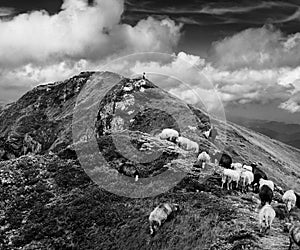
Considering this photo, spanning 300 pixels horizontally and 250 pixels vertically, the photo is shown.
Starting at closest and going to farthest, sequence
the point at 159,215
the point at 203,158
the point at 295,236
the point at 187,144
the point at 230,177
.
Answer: the point at 295,236 < the point at 159,215 < the point at 230,177 < the point at 203,158 < the point at 187,144

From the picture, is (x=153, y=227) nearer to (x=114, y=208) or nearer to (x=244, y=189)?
(x=114, y=208)

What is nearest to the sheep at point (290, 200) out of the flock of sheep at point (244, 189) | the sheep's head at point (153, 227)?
the flock of sheep at point (244, 189)

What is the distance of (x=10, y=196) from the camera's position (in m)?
34.8

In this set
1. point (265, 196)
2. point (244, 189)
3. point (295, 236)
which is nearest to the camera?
point (295, 236)

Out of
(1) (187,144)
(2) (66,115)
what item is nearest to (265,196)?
(1) (187,144)

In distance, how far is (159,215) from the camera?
27.7m

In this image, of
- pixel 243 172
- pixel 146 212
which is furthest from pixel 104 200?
pixel 243 172

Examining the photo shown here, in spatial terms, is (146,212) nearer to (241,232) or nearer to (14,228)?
(241,232)

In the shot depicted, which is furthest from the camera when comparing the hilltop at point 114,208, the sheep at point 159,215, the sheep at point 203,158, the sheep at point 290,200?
the sheep at point 203,158

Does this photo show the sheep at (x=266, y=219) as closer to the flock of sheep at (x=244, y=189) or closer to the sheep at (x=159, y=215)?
the flock of sheep at (x=244, y=189)

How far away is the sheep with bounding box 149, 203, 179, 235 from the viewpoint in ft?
90.0

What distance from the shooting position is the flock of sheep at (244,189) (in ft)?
82.5

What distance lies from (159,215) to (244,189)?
1041 centimetres

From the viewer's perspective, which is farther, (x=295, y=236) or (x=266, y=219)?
(x=266, y=219)
